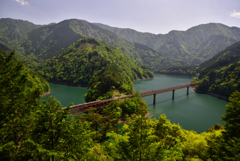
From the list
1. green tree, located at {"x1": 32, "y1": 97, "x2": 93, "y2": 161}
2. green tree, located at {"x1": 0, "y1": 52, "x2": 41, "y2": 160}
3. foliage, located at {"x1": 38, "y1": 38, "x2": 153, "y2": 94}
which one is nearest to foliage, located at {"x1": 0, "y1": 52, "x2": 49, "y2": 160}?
green tree, located at {"x1": 0, "y1": 52, "x2": 41, "y2": 160}

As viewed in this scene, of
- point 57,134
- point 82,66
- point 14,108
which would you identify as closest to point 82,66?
point 82,66

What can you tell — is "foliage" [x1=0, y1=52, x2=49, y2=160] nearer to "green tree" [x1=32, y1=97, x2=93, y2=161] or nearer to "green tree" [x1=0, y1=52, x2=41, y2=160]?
"green tree" [x1=0, y1=52, x2=41, y2=160]

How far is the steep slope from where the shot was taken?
116156 millimetres

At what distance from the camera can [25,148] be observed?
26.4 feet

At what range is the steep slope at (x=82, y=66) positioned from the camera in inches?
4573

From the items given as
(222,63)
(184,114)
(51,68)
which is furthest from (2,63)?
(51,68)

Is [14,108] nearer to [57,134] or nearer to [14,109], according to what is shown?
[14,109]

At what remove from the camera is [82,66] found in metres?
132

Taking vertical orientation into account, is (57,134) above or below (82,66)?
below

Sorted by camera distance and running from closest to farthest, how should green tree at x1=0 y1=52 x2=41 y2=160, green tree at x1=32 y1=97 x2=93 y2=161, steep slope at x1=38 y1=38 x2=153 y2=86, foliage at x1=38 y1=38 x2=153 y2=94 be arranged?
green tree at x1=0 y1=52 x2=41 y2=160, green tree at x1=32 y1=97 x2=93 y2=161, foliage at x1=38 y1=38 x2=153 y2=94, steep slope at x1=38 y1=38 x2=153 y2=86

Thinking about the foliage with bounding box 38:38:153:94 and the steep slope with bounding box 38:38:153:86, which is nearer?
the foliage with bounding box 38:38:153:94

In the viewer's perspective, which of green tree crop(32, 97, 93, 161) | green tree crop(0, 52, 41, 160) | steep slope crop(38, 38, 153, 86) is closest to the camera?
green tree crop(0, 52, 41, 160)

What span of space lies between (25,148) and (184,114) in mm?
53284

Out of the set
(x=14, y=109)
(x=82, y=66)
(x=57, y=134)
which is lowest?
(x=57, y=134)
